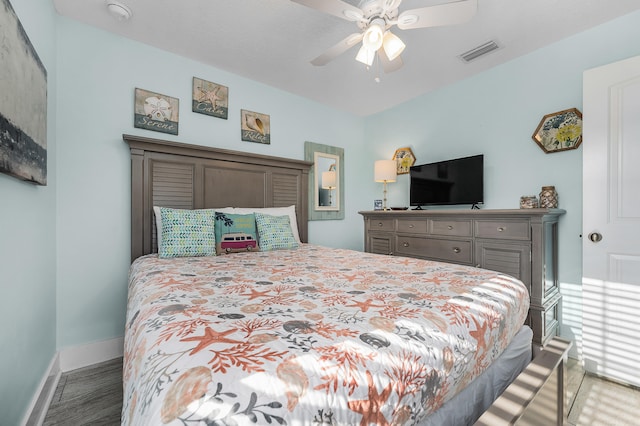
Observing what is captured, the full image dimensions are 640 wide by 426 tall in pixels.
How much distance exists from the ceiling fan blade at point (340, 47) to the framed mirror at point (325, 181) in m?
1.46

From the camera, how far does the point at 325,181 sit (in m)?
3.61

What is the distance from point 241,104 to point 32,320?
2366 millimetres

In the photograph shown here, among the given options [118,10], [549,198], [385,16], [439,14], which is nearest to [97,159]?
[118,10]

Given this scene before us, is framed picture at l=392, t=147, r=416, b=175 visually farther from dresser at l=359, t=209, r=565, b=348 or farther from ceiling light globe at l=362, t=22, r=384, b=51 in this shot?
ceiling light globe at l=362, t=22, r=384, b=51

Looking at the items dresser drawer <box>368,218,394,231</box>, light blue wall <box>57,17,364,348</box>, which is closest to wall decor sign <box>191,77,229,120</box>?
light blue wall <box>57,17,364,348</box>

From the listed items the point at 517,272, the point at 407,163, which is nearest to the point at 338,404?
the point at 517,272

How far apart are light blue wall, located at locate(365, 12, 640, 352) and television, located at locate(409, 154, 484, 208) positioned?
0.16m

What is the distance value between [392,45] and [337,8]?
1.43 feet

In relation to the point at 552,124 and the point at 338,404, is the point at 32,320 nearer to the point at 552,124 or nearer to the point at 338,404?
the point at 338,404

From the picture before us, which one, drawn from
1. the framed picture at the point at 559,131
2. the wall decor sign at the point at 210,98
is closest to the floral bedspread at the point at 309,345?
the framed picture at the point at 559,131

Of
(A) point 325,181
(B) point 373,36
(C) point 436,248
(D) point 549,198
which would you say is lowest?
(C) point 436,248

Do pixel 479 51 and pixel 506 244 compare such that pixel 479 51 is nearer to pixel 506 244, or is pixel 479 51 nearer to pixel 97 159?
pixel 506 244

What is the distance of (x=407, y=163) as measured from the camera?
3494 mm

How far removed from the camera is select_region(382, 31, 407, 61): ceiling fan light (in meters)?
1.69
